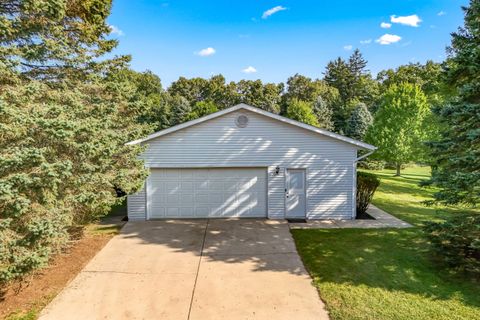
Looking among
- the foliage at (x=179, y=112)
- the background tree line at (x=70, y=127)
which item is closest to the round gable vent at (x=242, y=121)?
the background tree line at (x=70, y=127)

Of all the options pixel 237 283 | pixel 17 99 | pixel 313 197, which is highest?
pixel 17 99

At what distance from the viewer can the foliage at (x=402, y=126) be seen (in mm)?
21047

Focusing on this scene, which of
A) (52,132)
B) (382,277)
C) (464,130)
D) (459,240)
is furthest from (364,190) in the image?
(52,132)

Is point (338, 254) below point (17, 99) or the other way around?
below

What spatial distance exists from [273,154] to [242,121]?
5.64 feet

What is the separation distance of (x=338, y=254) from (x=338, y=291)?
1.99m

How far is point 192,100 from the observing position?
58.2m

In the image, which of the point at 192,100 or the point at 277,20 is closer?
the point at 277,20

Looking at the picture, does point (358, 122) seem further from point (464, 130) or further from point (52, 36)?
point (52, 36)

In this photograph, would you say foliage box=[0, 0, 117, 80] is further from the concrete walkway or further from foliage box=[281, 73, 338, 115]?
foliage box=[281, 73, 338, 115]

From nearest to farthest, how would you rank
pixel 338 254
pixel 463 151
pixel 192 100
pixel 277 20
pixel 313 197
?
1. pixel 463 151
2. pixel 338 254
3. pixel 313 197
4. pixel 277 20
5. pixel 192 100

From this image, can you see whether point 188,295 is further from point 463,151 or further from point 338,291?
point 463,151

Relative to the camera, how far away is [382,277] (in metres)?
6.23

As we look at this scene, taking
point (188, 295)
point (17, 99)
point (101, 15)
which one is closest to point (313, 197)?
point (188, 295)
